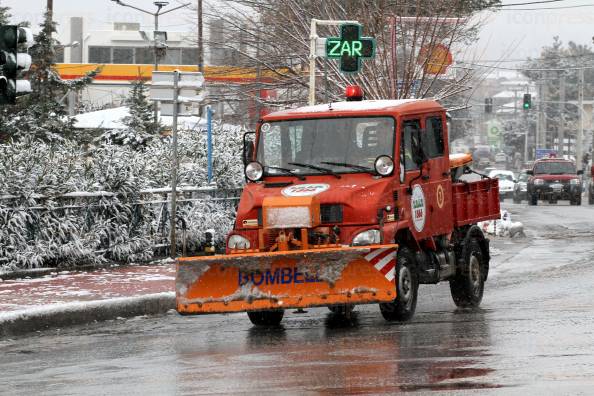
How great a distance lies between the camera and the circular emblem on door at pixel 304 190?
13.1 metres

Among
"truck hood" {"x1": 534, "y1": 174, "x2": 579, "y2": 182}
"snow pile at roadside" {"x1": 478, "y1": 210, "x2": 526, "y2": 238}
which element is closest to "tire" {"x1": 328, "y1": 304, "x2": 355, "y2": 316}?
"snow pile at roadside" {"x1": 478, "y1": 210, "x2": 526, "y2": 238}

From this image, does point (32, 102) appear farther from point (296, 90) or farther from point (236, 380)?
point (236, 380)

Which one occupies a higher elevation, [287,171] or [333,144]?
[333,144]

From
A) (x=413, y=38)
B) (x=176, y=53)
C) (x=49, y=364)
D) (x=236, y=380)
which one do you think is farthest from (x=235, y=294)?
(x=176, y=53)

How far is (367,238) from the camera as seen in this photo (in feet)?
42.6

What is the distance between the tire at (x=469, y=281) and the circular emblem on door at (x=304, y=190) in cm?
266

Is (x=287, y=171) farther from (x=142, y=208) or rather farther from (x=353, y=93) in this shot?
(x=142, y=208)

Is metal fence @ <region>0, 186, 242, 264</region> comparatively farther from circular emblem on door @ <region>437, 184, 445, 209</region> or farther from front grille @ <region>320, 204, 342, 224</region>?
front grille @ <region>320, 204, 342, 224</region>

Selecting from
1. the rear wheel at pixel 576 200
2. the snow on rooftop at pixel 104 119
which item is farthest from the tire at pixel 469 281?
the rear wheel at pixel 576 200

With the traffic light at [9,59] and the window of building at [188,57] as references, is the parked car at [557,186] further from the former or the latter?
the window of building at [188,57]

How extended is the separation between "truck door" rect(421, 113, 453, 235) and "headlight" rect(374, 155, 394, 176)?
2.81 ft

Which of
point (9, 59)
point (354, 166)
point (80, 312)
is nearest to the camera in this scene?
point (354, 166)

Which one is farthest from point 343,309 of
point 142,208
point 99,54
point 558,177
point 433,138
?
point 99,54

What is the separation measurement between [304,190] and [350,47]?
10154 millimetres
